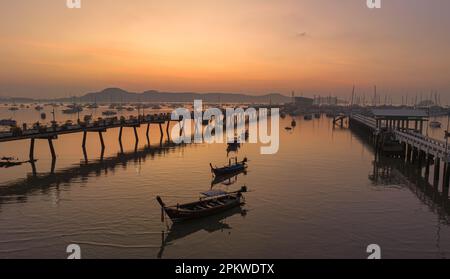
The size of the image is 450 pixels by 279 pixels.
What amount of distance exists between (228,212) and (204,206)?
7.95ft

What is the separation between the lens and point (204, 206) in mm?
31969

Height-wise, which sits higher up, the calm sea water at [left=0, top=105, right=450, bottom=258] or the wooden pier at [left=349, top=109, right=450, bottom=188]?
the wooden pier at [left=349, top=109, right=450, bottom=188]

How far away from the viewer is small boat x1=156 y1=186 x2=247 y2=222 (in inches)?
1149

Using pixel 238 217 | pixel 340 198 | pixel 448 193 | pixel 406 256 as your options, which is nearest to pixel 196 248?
pixel 238 217

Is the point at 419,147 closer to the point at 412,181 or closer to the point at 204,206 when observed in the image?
the point at 412,181

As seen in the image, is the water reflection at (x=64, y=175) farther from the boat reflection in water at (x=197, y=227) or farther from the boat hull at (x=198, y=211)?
the boat reflection in water at (x=197, y=227)

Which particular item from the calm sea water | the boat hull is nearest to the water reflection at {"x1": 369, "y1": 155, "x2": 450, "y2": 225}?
the calm sea water

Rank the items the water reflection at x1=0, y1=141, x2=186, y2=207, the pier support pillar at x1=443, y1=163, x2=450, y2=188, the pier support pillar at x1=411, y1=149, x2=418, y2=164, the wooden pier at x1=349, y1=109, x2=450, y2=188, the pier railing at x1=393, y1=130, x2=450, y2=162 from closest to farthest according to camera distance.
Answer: the water reflection at x1=0, y1=141, x2=186, y2=207
the pier support pillar at x1=443, y1=163, x2=450, y2=188
the pier railing at x1=393, y1=130, x2=450, y2=162
the wooden pier at x1=349, y1=109, x2=450, y2=188
the pier support pillar at x1=411, y1=149, x2=418, y2=164

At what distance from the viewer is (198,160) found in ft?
194

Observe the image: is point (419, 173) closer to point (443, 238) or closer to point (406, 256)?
point (443, 238)

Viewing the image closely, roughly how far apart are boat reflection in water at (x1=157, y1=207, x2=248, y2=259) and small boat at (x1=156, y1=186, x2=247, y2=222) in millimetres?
434

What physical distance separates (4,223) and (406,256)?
29566 millimetres

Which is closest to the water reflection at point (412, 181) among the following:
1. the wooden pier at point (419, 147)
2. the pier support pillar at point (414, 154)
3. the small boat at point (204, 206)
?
the pier support pillar at point (414, 154)

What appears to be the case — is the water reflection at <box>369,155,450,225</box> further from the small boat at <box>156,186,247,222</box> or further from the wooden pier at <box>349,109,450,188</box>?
the small boat at <box>156,186,247,222</box>
